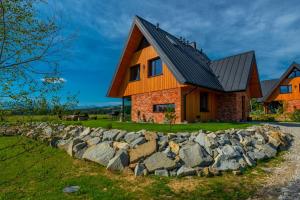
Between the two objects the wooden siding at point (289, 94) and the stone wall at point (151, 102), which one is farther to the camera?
the wooden siding at point (289, 94)

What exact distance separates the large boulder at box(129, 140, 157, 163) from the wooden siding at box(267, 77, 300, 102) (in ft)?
104

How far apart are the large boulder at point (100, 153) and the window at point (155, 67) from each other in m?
9.67

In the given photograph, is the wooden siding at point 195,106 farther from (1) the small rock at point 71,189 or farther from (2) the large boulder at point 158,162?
(1) the small rock at point 71,189

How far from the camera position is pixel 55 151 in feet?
31.1

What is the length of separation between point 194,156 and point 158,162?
1.06 metres

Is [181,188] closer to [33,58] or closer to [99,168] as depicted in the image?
[99,168]

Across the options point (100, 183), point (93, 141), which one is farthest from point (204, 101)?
point (100, 183)

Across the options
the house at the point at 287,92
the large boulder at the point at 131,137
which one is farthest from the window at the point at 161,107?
the house at the point at 287,92

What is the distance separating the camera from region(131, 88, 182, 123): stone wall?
15688 millimetres

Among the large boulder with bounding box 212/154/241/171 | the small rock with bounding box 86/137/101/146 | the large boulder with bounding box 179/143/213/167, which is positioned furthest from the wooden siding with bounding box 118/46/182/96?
the large boulder with bounding box 212/154/241/171

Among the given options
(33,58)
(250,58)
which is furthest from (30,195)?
(250,58)

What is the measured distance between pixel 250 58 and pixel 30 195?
675 inches

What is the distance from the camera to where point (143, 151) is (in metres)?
7.53

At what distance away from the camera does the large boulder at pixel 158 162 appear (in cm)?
688
